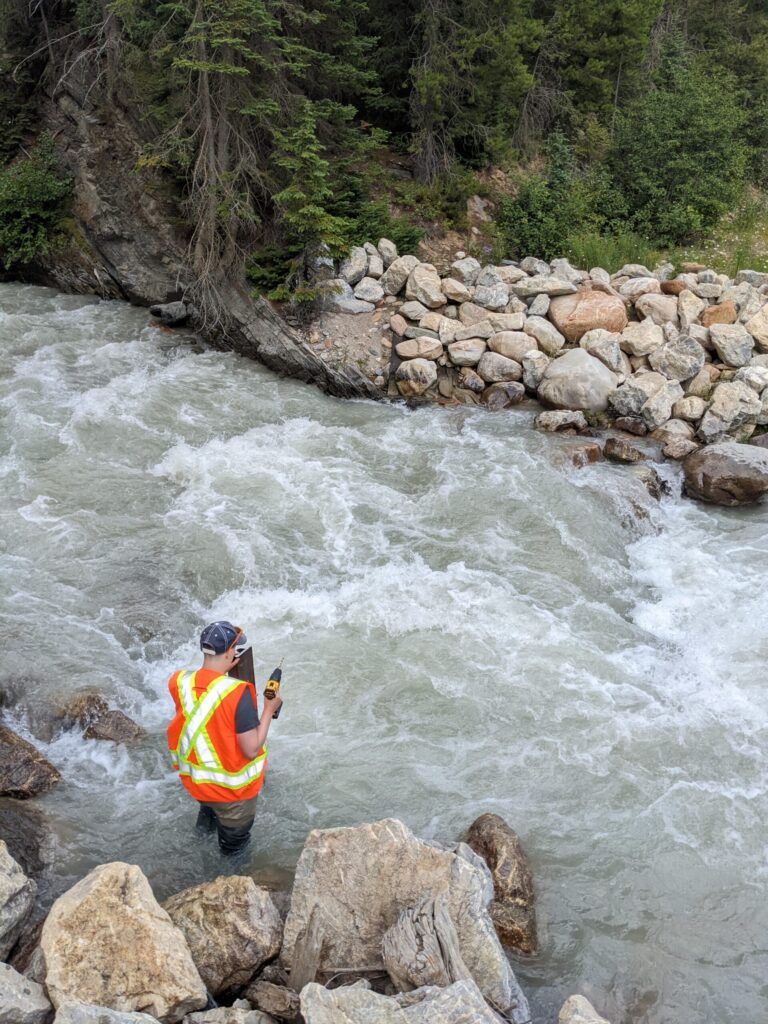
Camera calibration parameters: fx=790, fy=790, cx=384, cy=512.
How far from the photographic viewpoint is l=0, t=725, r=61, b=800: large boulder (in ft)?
19.3

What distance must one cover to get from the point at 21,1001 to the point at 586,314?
12.2 metres

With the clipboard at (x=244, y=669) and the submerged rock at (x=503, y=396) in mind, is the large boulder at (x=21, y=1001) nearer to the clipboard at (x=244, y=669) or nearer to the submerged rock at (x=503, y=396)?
the clipboard at (x=244, y=669)

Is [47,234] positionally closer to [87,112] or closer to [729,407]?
[87,112]

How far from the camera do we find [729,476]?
35.1ft

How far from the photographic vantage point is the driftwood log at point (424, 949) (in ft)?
14.0

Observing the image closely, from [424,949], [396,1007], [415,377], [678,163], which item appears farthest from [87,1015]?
[678,163]

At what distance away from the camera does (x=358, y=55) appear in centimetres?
1452

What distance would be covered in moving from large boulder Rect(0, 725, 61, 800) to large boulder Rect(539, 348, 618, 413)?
29.7 ft

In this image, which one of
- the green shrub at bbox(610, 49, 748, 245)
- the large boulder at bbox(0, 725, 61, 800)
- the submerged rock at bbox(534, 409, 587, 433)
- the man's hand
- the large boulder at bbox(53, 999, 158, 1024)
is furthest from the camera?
the green shrub at bbox(610, 49, 748, 245)

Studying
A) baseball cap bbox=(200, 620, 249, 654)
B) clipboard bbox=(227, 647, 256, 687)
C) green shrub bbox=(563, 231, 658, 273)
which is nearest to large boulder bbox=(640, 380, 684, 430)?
green shrub bbox=(563, 231, 658, 273)

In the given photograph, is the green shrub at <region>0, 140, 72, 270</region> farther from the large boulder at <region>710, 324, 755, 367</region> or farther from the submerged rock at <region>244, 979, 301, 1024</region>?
the submerged rock at <region>244, 979, 301, 1024</region>

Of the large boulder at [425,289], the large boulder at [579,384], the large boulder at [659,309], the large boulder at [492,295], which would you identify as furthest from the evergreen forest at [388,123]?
the large boulder at [579,384]

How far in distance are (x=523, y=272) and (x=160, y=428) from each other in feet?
25.0

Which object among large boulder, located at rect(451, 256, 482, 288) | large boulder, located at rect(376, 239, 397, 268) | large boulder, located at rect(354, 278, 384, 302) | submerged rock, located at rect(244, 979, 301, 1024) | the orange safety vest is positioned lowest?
submerged rock, located at rect(244, 979, 301, 1024)
